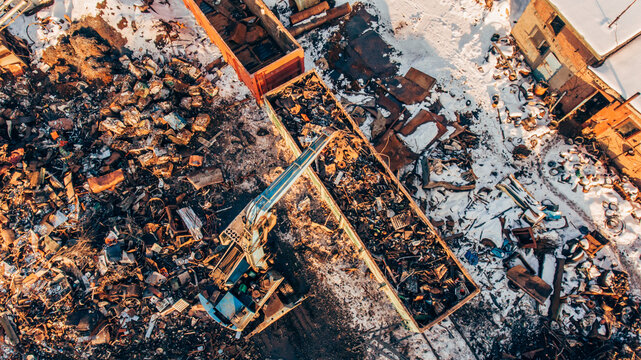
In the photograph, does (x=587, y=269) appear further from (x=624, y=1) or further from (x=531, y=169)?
(x=624, y=1)

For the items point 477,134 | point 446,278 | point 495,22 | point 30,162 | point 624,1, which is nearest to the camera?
point 446,278

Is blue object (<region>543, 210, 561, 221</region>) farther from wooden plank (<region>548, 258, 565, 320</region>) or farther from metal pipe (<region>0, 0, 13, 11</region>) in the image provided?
metal pipe (<region>0, 0, 13, 11</region>)

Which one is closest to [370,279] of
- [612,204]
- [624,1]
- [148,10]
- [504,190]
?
[504,190]

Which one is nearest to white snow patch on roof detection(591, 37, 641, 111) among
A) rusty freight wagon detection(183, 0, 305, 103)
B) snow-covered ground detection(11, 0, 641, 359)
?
snow-covered ground detection(11, 0, 641, 359)

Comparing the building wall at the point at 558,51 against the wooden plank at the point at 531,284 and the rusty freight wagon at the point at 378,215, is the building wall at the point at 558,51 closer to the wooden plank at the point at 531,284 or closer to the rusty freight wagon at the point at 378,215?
the wooden plank at the point at 531,284

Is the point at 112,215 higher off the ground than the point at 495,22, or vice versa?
the point at 112,215

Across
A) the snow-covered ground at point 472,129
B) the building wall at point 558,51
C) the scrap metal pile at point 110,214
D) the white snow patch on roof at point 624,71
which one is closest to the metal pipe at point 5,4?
the snow-covered ground at point 472,129

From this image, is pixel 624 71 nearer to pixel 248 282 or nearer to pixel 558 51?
pixel 558 51
